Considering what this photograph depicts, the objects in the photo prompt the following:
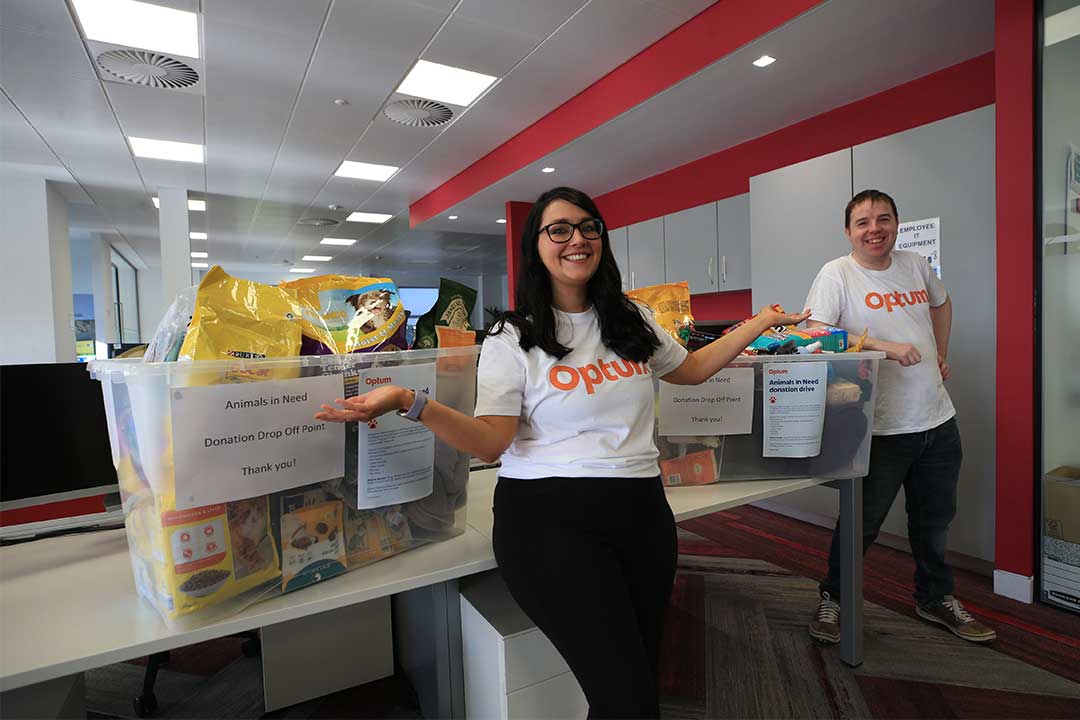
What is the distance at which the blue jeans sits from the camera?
6.40 feet

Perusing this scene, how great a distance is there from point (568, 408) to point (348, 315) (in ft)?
1.59

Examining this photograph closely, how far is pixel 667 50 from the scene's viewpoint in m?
3.21

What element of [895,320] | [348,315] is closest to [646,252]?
[895,320]

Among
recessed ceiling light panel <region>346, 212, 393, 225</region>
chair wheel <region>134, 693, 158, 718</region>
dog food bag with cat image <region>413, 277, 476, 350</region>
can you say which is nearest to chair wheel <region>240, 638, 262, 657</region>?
chair wheel <region>134, 693, 158, 718</region>

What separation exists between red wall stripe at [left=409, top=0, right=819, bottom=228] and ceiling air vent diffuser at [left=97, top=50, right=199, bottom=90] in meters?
2.31

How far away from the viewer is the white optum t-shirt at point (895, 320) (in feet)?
6.33

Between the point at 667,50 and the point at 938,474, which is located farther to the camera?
the point at 667,50

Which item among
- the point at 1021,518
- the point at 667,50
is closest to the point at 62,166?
the point at 667,50

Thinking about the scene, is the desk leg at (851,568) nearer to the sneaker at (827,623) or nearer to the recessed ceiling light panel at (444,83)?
the sneaker at (827,623)

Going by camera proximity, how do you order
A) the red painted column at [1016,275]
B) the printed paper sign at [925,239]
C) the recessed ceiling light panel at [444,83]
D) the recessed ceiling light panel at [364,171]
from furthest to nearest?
the recessed ceiling light panel at [364,171]
the recessed ceiling light panel at [444,83]
the printed paper sign at [925,239]
the red painted column at [1016,275]

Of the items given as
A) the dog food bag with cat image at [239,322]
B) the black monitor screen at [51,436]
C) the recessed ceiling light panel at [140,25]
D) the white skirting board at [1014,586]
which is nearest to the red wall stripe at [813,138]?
the white skirting board at [1014,586]

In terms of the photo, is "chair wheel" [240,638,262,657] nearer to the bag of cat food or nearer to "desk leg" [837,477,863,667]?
the bag of cat food

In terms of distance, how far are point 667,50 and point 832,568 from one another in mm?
2743

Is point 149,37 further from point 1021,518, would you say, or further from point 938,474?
point 1021,518
